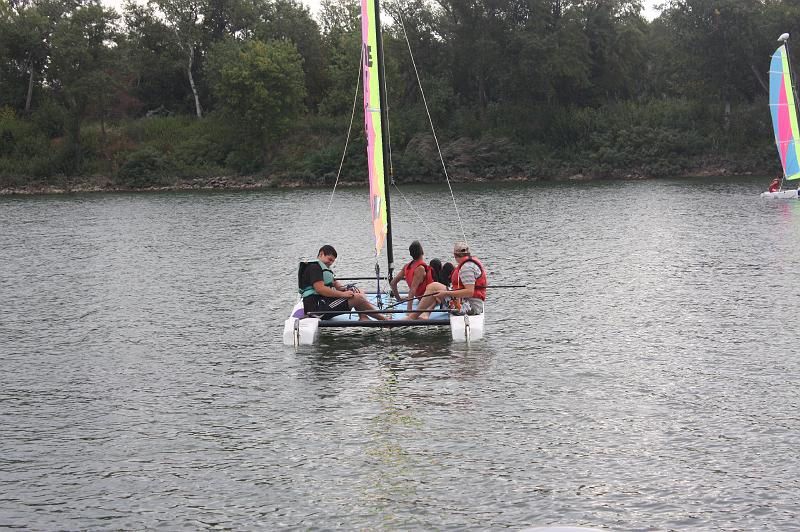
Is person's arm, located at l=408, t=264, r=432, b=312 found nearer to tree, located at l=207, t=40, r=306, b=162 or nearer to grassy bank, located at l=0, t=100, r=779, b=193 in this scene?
grassy bank, located at l=0, t=100, r=779, b=193

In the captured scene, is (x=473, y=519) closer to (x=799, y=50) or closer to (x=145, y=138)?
(x=799, y=50)

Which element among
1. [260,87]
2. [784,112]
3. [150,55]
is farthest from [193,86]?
[784,112]

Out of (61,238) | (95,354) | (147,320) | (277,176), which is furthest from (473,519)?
(277,176)

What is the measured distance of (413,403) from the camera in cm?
1538

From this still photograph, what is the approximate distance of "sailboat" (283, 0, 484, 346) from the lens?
61.8ft

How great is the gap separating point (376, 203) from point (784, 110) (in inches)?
1412

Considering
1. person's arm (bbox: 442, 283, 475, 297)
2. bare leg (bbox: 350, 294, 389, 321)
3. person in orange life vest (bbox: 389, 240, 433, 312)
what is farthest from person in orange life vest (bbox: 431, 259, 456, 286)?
bare leg (bbox: 350, 294, 389, 321)

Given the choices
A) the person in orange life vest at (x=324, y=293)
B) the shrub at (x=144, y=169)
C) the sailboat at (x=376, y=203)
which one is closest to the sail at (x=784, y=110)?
the sailboat at (x=376, y=203)

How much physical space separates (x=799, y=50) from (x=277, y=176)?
141 feet

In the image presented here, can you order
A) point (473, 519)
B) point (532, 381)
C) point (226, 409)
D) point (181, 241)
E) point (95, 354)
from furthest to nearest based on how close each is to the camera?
point (181, 241), point (95, 354), point (532, 381), point (226, 409), point (473, 519)

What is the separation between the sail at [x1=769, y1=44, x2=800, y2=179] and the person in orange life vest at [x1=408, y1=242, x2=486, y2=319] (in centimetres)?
3455

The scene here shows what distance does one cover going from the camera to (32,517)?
11.5 m

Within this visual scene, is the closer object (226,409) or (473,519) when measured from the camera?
(473,519)

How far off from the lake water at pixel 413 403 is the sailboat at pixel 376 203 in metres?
0.39
